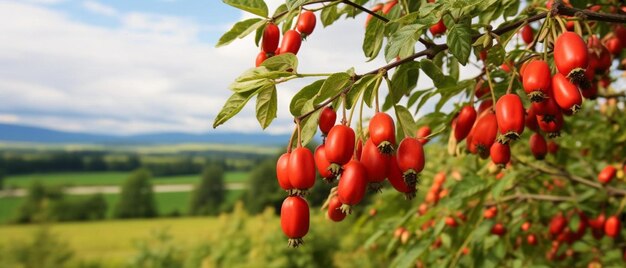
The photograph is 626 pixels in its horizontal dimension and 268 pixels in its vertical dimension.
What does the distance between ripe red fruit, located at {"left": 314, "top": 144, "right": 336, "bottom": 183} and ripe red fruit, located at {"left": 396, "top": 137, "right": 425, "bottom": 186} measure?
0.53 ft

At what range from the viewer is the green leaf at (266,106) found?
1.21m

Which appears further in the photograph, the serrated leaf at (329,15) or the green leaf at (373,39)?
the serrated leaf at (329,15)

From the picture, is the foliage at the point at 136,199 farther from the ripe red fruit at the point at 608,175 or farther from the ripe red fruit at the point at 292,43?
the ripe red fruit at the point at 292,43

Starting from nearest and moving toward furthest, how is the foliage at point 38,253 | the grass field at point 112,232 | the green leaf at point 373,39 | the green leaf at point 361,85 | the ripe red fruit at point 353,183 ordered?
the ripe red fruit at point 353,183 < the green leaf at point 361,85 < the green leaf at point 373,39 < the foliage at point 38,253 < the grass field at point 112,232

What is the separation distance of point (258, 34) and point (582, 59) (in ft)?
3.07

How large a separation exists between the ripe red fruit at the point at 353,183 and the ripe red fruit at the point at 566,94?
1.65 feet

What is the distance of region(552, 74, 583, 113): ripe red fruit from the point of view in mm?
1145

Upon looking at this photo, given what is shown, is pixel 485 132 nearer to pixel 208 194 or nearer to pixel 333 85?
pixel 333 85

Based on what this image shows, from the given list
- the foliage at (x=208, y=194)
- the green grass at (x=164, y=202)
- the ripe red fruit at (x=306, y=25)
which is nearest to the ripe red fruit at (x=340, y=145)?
the ripe red fruit at (x=306, y=25)

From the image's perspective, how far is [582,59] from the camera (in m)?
1.11

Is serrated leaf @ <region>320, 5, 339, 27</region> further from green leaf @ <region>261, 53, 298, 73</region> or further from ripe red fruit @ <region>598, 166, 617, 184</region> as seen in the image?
ripe red fruit @ <region>598, 166, 617, 184</region>

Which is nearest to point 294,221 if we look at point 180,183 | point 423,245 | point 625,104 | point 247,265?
point 423,245

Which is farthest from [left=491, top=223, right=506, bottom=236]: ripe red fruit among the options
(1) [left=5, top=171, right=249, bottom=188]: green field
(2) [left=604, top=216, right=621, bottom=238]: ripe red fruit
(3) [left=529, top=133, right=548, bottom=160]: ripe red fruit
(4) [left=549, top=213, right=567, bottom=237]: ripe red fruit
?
(1) [left=5, top=171, right=249, bottom=188]: green field

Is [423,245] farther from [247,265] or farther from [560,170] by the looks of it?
[247,265]
